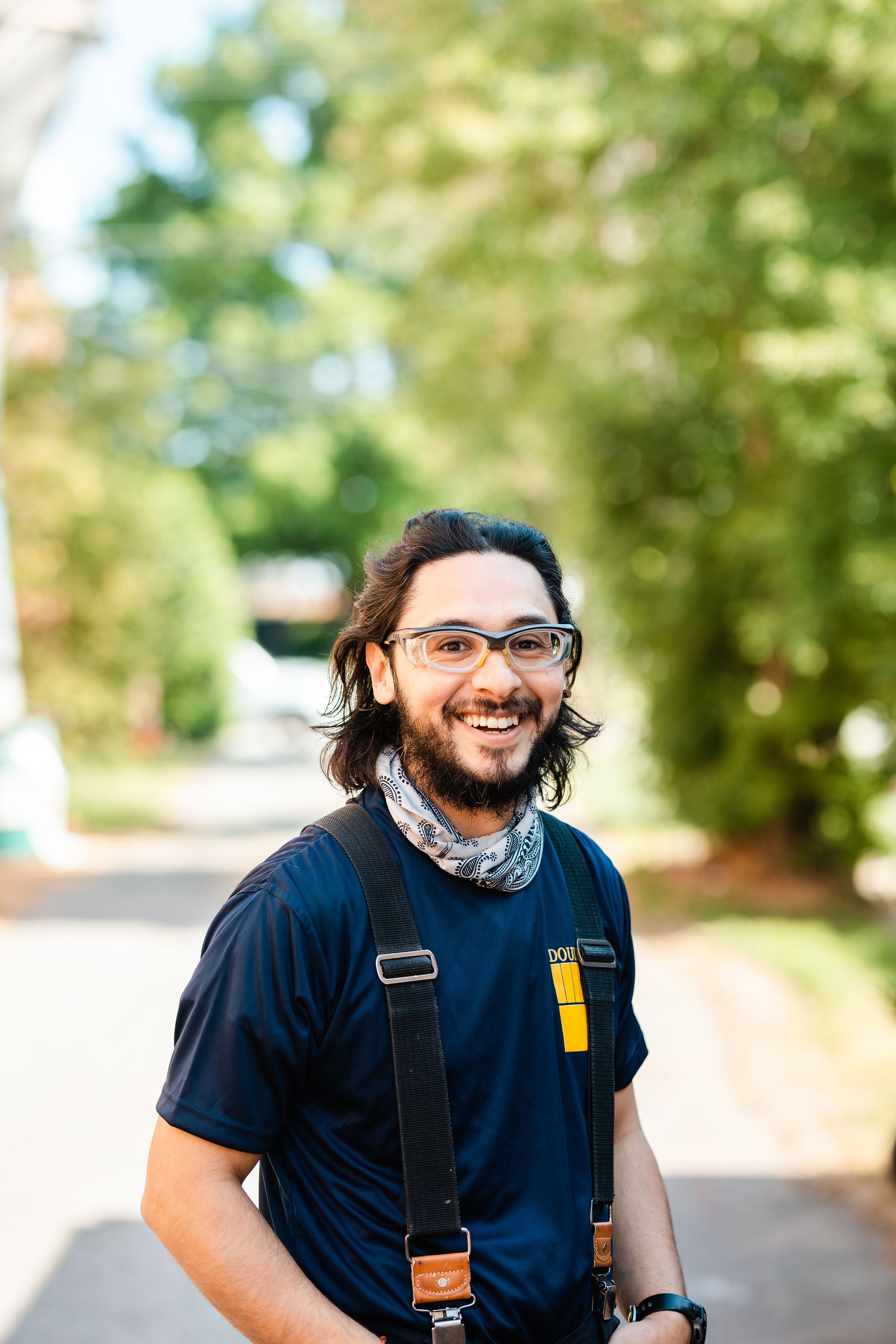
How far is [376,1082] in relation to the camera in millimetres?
1895

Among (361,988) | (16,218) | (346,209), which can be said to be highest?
(346,209)

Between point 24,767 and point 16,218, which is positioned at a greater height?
point 16,218

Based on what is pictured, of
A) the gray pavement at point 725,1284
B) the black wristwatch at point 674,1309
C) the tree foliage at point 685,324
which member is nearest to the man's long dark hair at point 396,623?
the black wristwatch at point 674,1309

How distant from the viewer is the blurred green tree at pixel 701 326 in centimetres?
815

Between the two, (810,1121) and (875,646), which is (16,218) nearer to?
(875,646)

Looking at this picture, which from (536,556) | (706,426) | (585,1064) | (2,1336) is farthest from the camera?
(706,426)

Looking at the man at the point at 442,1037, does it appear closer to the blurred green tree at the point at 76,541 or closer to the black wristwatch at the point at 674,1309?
the black wristwatch at the point at 674,1309

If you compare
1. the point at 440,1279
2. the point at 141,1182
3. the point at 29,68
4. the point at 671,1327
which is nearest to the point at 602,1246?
the point at 671,1327

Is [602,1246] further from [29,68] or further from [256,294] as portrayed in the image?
[256,294]

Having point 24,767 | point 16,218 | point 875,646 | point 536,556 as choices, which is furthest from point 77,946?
point 536,556

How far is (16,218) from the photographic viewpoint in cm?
1015

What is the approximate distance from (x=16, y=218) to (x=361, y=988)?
9603mm

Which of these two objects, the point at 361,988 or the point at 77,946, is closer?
the point at 361,988

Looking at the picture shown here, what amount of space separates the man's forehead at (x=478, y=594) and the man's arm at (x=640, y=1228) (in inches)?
33.3
